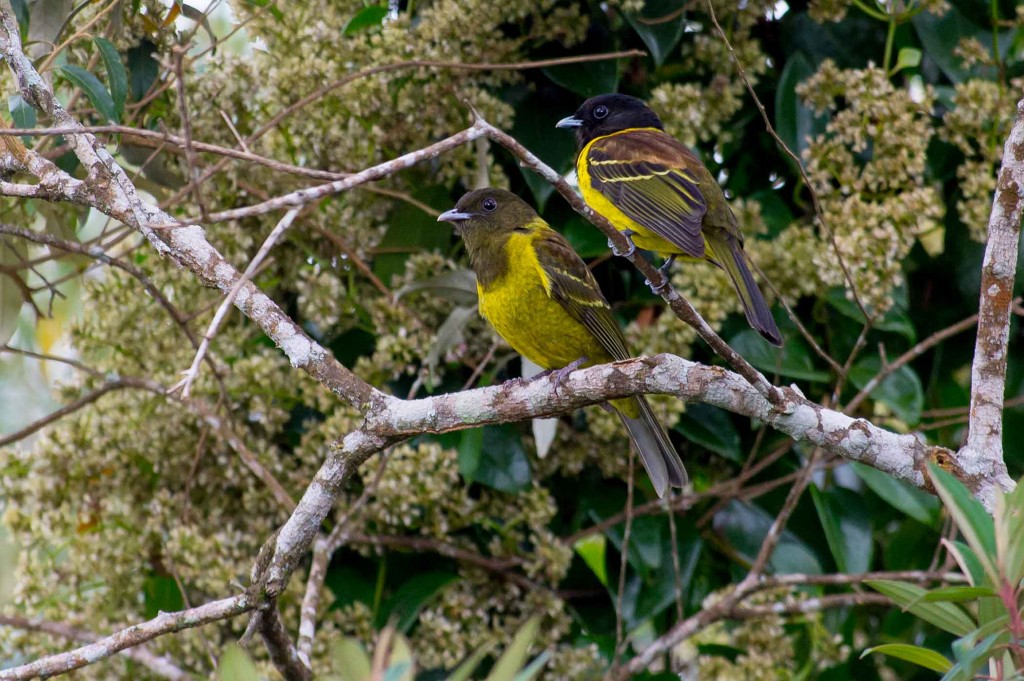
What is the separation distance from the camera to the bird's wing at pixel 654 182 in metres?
3.12

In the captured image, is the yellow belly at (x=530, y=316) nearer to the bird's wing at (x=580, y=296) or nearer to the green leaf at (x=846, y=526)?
the bird's wing at (x=580, y=296)

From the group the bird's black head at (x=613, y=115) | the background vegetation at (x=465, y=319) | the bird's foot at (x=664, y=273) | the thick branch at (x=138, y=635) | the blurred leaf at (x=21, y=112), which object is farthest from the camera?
the bird's black head at (x=613, y=115)

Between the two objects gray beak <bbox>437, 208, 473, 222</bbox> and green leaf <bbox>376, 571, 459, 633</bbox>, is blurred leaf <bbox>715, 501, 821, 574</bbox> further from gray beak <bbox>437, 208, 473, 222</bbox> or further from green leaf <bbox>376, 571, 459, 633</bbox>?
gray beak <bbox>437, 208, 473, 222</bbox>

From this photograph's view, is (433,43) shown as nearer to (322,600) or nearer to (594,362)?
(594,362)

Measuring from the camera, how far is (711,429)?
3.62m

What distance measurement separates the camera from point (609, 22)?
12.1 feet

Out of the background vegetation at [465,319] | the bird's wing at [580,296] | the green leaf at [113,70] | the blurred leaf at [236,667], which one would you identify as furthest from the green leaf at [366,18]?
the blurred leaf at [236,667]

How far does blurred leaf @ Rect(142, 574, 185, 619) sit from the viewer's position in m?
3.55

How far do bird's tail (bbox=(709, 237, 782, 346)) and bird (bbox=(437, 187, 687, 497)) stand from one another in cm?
38

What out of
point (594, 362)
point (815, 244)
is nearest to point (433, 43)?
point (594, 362)

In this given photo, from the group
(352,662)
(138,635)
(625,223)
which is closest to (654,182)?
(625,223)

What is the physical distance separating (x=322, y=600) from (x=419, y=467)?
546 millimetres

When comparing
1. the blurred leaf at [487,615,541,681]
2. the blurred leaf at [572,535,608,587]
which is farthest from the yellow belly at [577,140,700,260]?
the blurred leaf at [487,615,541,681]

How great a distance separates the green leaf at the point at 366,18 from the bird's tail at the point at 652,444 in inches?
53.7
